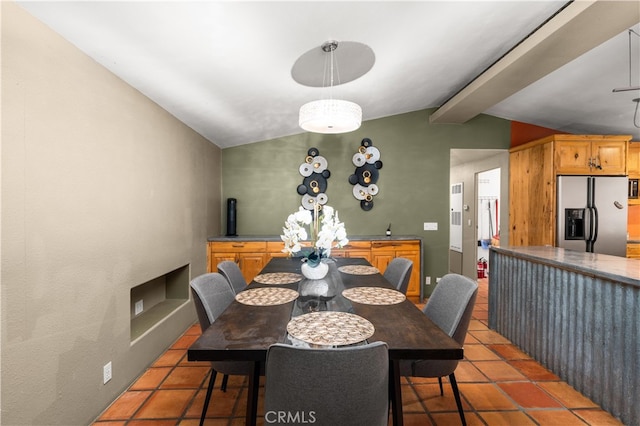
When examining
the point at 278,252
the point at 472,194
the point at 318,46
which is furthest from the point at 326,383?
the point at 472,194

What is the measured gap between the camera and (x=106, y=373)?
212 centimetres

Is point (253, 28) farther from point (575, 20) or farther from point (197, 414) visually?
point (197, 414)

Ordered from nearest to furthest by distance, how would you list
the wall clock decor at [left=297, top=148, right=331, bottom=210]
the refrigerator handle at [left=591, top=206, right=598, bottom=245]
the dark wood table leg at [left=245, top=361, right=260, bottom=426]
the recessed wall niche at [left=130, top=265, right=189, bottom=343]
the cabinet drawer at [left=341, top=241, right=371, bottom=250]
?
the dark wood table leg at [left=245, top=361, right=260, bottom=426] → the recessed wall niche at [left=130, top=265, right=189, bottom=343] → the refrigerator handle at [left=591, top=206, right=598, bottom=245] → the cabinet drawer at [left=341, top=241, right=371, bottom=250] → the wall clock decor at [left=297, top=148, right=331, bottom=210]

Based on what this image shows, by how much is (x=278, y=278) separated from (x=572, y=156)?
389 centimetres

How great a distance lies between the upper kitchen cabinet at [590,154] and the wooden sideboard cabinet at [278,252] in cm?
198

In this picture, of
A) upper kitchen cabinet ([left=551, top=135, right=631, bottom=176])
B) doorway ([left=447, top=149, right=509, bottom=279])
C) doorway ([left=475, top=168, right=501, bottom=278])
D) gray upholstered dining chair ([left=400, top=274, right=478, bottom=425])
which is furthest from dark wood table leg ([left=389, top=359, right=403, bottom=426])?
doorway ([left=475, top=168, right=501, bottom=278])

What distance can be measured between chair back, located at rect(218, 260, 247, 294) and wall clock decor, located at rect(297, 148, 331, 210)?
217 centimetres

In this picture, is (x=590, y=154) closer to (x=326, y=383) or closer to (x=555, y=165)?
(x=555, y=165)

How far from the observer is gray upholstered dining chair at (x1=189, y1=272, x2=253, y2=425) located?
1.74 meters

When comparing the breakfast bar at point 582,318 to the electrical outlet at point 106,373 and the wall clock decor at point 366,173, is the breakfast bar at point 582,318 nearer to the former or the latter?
the wall clock decor at point 366,173

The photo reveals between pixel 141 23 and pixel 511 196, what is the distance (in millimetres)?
4969

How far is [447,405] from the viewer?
7.04ft

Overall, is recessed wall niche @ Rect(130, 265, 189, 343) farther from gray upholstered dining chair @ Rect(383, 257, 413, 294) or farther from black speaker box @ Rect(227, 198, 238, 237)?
gray upholstered dining chair @ Rect(383, 257, 413, 294)

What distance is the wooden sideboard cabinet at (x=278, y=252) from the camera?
169 inches
